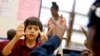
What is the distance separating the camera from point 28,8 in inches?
120

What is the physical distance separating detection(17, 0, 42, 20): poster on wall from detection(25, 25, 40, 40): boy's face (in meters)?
1.29

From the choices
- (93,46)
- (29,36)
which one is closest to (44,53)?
(93,46)

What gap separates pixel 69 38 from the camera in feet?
14.4

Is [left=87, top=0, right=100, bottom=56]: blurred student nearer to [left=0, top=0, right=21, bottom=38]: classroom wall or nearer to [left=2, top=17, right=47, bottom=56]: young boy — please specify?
[left=2, top=17, right=47, bottom=56]: young boy

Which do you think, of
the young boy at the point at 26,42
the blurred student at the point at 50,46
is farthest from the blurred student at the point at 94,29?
the young boy at the point at 26,42

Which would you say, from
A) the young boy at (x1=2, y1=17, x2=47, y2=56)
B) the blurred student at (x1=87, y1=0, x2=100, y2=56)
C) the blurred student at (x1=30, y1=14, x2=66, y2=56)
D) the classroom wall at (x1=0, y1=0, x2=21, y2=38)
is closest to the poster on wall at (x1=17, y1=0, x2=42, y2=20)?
the classroom wall at (x1=0, y1=0, x2=21, y2=38)

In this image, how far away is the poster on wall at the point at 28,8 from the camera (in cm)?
294

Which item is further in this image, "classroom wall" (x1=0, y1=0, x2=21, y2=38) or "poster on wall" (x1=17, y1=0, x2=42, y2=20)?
"poster on wall" (x1=17, y1=0, x2=42, y2=20)

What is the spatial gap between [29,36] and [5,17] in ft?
4.01

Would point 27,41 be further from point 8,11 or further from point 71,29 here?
point 71,29

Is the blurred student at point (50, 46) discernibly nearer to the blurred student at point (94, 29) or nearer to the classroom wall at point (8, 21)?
the blurred student at point (94, 29)

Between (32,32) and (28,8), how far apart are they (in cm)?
145

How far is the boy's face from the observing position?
1.62 m

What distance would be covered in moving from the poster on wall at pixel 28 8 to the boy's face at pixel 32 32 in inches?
50.7
